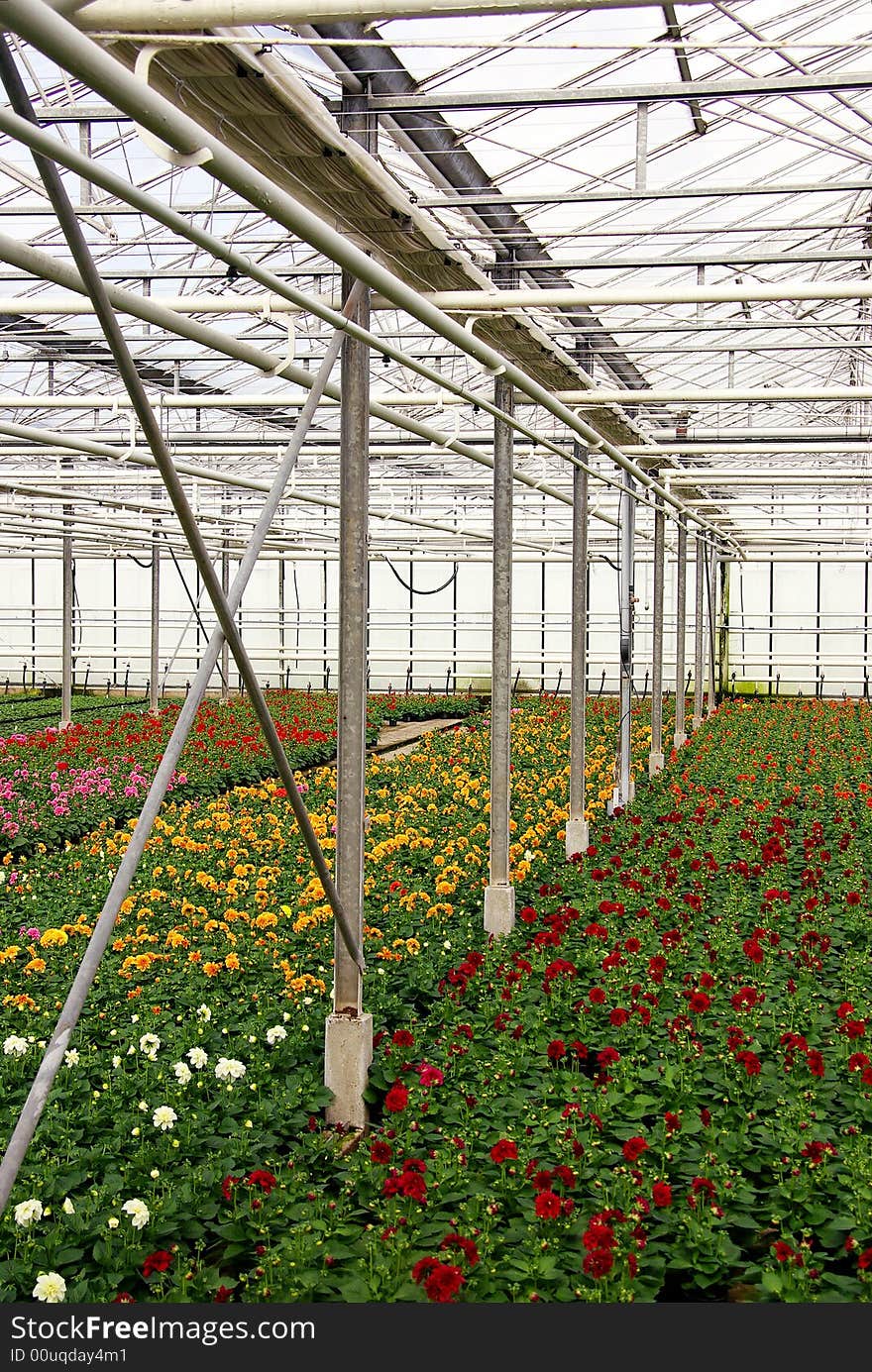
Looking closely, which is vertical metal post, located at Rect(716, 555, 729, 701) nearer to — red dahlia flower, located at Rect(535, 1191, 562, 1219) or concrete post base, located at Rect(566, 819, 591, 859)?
concrete post base, located at Rect(566, 819, 591, 859)

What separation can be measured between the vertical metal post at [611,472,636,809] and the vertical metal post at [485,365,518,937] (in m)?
3.51

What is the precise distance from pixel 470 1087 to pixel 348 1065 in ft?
1.62

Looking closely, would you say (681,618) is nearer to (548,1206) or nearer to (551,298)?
(551,298)

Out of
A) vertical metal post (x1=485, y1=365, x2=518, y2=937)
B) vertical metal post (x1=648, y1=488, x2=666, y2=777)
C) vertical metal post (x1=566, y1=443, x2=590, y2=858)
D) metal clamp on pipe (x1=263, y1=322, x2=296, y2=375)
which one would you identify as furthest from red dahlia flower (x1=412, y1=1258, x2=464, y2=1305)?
vertical metal post (x1=648, y1=488, x2=666, y2=777)

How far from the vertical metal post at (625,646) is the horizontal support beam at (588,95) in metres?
6.37

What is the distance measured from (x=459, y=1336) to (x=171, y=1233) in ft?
2.95

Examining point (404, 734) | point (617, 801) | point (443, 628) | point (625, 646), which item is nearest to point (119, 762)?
point (617, 801)

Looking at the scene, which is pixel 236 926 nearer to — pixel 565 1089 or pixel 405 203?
pixel 565 1089

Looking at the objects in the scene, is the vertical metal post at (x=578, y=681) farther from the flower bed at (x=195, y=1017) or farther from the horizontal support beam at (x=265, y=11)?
the horizontal support beam at (x=265, y=11)

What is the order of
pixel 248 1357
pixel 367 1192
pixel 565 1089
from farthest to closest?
pixel 565 1089
pixel 367 1192
pixel 248 1357

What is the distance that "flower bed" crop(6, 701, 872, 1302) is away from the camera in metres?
3.09

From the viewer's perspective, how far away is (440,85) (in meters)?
4.17

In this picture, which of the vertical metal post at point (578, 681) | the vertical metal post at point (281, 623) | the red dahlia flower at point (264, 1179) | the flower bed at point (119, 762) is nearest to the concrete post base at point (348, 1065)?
the red dahlia flower at point (264, 1179)

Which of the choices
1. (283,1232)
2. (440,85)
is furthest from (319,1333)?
(440,85)
